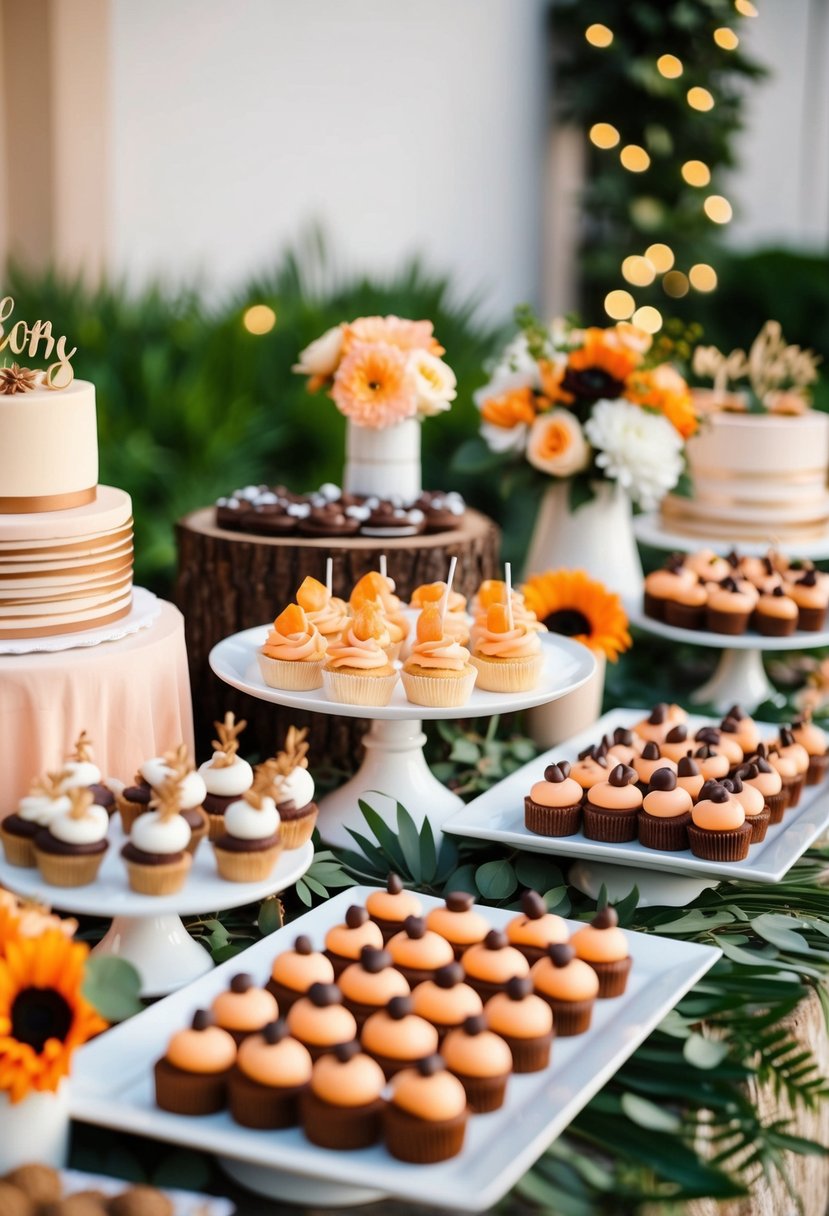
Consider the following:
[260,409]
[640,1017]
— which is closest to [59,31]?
[260,409]

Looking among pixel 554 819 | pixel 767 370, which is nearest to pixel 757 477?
pixel 767 370

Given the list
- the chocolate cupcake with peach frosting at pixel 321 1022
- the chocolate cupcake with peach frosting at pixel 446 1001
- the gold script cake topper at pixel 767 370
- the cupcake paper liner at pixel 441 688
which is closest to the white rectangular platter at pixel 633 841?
the cupcake paper liner at pixel 441 688

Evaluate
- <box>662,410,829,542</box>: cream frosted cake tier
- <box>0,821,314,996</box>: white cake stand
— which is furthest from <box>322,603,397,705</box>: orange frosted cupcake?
<box>662,410,829,542</box>: cream frosted cake tier

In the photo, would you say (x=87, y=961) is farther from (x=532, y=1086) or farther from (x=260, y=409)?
(x=260, y=409)

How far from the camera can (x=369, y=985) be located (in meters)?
1.59

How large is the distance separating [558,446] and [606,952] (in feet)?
5.08

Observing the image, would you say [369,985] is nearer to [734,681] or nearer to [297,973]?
[297,973]

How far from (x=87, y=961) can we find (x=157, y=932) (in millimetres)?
353

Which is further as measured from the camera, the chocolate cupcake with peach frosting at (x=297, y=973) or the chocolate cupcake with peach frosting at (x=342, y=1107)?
the chocolate cupcake with peach frosting at (x=297, y=973)

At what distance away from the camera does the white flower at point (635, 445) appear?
3014 mm

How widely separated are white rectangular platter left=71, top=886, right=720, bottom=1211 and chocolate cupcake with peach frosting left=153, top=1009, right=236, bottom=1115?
0.02 meters

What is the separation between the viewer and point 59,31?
4398mm

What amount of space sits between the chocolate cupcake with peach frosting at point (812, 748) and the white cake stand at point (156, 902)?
1045mm

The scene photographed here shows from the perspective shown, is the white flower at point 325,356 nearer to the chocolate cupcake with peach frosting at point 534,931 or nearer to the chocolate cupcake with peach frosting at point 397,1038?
the chocolate cupcake with peach frosting at point 534,931
